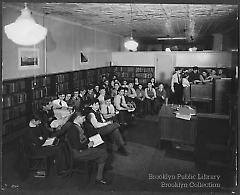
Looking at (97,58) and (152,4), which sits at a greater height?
(152,4)

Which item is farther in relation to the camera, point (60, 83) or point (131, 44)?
point (131, 44)

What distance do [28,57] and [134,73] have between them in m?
1.07

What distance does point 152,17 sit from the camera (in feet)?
9.59

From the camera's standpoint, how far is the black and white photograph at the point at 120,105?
112 inches

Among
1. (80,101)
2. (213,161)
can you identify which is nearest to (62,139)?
(80,101)

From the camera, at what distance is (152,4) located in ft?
9.20

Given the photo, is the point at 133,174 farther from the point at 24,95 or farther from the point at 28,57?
the point at 28,57

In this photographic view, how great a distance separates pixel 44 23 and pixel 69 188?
1629mm

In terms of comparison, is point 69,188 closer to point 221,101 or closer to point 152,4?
point 221,101

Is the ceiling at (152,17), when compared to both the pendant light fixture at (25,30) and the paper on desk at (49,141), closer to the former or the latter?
the pendant light fixture at (25,30)

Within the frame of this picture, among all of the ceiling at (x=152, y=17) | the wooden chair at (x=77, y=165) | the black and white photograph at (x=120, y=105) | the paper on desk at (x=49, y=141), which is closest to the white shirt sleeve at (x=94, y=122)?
the black and white photograph at (x=120, y=105)

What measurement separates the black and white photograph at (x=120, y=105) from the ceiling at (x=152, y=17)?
0.01 metres

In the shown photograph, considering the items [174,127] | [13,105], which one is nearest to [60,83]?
[13,105]

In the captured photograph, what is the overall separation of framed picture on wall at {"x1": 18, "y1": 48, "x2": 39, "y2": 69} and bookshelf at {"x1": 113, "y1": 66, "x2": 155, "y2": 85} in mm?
797
